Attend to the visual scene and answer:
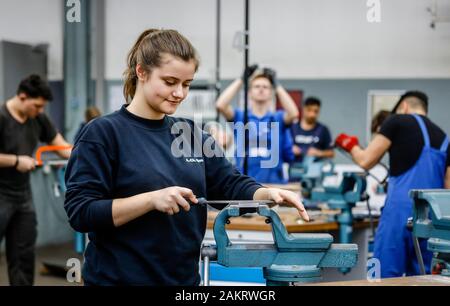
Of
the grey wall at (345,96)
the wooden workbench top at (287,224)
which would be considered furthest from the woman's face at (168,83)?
the grey wall at (345,96)

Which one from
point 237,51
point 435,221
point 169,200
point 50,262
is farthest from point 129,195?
point 237,51

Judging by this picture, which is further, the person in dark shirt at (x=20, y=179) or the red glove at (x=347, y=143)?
the person in dark shirt at (x=20, y=179)

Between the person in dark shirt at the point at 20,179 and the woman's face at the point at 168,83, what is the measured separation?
2.15 metres

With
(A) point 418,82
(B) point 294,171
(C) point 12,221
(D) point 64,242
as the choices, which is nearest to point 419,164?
(B) point 294,171

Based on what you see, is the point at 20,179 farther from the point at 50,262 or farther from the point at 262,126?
the point at 50,262

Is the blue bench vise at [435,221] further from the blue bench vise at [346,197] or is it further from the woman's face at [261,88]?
the woman's face at [261,88]

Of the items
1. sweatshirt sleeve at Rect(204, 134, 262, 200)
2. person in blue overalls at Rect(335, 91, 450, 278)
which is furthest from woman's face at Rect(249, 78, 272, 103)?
sweatshirt sleeve at Rect(204, 134, 262, 200)

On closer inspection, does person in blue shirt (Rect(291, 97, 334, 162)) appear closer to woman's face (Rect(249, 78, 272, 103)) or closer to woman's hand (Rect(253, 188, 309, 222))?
woman's face (Rect(249, 78, 272, 103))

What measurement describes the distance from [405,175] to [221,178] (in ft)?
4.79

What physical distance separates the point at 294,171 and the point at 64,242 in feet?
9.90

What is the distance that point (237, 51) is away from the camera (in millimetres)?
6398

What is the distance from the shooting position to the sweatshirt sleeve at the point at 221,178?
1.69 meters

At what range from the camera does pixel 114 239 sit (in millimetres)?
1494

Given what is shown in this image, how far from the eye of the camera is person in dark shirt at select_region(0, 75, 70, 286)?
3568 millimetres
